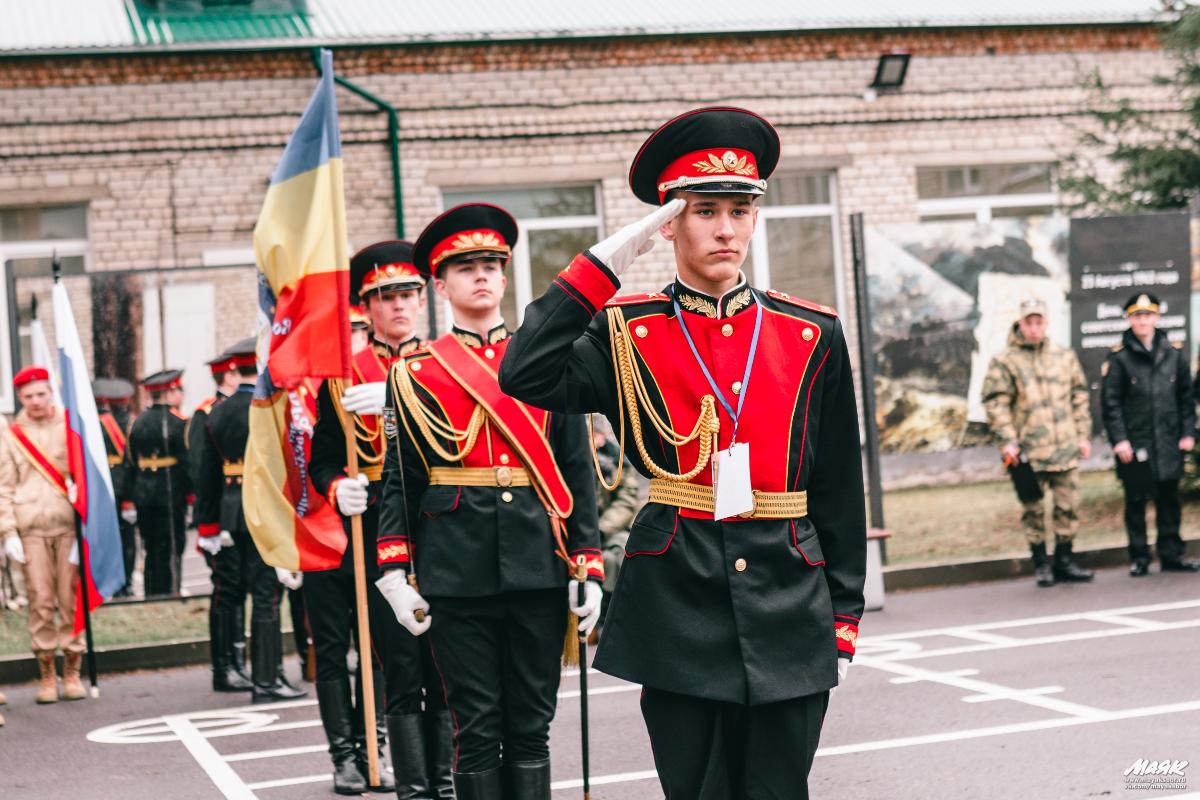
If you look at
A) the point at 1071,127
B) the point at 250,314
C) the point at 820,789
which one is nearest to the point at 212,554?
the point at 250,314

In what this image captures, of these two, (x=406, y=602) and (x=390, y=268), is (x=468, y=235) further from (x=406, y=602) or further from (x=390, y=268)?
(x=406, y=602)

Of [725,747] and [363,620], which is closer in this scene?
[725,747]

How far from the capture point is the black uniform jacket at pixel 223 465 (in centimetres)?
930

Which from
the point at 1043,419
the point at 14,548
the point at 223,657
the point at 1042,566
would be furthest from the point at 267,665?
the point at 1043,419

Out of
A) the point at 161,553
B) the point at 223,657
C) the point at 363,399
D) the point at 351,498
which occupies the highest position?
the point at 363,399

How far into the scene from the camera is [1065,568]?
11805mm

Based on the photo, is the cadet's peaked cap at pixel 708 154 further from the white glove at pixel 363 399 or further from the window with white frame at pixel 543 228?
the window with white frame at pixel 543 228

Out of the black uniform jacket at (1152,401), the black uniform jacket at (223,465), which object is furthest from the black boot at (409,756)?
the black uniform jacket at (1152,401)

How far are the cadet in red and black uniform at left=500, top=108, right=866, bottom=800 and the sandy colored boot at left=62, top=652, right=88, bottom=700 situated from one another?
7.18 m

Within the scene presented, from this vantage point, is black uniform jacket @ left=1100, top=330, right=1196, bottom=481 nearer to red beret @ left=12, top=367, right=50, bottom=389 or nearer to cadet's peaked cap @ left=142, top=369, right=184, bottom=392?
cadet's peaked cap @ left=142, top=369, right=184, bottom=392

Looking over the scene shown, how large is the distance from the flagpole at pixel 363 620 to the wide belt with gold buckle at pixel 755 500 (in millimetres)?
2498

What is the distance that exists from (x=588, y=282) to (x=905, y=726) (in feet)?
14.4

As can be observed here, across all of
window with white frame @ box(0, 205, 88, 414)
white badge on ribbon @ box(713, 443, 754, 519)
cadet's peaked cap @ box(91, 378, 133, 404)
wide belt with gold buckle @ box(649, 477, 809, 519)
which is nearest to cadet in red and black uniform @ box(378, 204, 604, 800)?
wide belt with gold buckle @ box(649, 477, 809, 519)

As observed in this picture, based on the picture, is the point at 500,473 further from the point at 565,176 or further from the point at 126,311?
the point at 565,176
